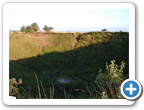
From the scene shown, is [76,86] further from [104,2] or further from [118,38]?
[118,38]

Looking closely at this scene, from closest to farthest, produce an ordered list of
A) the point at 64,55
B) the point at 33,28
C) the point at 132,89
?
the point at 132,89 < the point at 64,55 < the point at 33,28

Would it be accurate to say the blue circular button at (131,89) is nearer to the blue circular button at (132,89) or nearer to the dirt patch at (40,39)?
the blue circular button at (132,89)

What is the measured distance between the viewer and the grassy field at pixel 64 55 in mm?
8005

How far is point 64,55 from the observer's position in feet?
38.0

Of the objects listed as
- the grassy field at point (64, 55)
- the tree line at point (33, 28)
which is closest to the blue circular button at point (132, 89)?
the grassy field at point (64, 55)

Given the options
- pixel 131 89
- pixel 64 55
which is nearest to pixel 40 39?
pixel 64 55

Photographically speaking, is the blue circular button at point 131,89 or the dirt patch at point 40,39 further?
the dirt patch at point 40,39

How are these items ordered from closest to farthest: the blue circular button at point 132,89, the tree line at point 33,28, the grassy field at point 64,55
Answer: the blue circular button at point 132,89 → the grassy field at point 64,55 → the tree line at point 33,28

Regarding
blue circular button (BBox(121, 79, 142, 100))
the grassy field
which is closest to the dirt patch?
the grassy field

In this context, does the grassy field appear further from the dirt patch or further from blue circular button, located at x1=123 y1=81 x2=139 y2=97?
blue circular button, located at x1=123 y1=81 x2=139 y2=97

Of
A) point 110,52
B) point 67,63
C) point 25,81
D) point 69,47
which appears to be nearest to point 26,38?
point 69,47

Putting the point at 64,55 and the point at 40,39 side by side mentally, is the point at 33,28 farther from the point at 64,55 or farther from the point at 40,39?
the point at 64,55

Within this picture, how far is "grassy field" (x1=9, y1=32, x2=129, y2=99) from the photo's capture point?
801 cm

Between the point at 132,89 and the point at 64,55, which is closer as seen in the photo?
the point at 132,89
